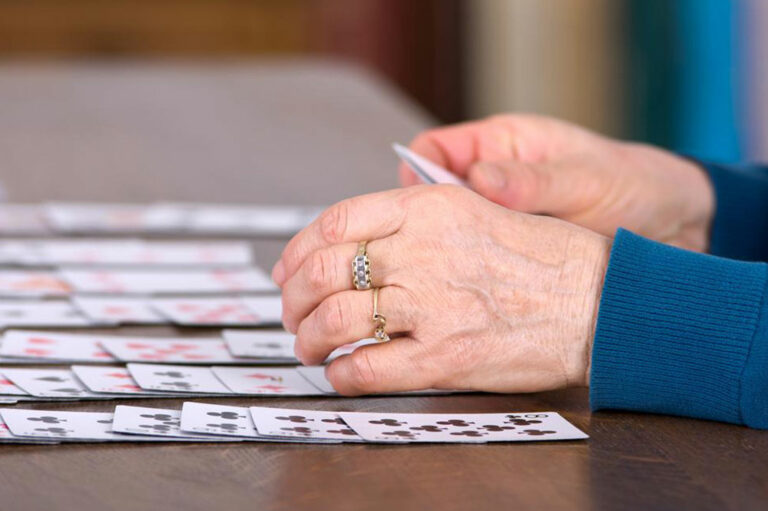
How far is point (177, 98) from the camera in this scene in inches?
116

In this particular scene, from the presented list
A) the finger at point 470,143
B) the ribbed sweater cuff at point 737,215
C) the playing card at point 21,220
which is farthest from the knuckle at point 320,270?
the playing card at point 21,220

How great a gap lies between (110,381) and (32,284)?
462mm

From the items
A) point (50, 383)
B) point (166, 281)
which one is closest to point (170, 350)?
point (50, 383)

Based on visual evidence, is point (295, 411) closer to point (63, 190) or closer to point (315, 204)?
point (315, 204)

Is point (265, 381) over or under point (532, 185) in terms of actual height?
under

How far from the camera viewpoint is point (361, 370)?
105 cm

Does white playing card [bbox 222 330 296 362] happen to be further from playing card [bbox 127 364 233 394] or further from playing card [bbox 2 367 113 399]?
playing card [bbox 2 367 113 399]

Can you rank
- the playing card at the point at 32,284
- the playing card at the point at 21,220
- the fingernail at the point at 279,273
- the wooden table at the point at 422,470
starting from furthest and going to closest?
the playing card at the point at 21,220 < the playing card at the point at 32,284 < the fingernail at the point at 279,273 < the wooden table at the point at 422,470

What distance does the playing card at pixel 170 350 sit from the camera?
3.80 feet

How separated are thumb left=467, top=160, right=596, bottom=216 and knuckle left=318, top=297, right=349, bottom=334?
1.20 ft

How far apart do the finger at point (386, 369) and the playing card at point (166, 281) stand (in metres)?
0.46

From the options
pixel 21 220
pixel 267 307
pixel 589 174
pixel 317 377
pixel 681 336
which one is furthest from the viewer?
pixel 21 220

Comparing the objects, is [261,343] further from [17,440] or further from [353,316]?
[17,440]

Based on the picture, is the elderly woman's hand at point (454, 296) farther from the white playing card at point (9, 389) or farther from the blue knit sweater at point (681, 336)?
the white playing card at point (9, 389)
